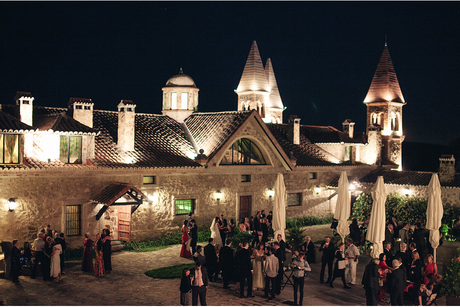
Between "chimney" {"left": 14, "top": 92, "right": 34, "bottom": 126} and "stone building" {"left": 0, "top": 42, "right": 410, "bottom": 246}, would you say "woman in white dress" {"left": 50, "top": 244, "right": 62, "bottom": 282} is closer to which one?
"stone building" {"left": 0, "top": 42, "right": 410, "bottom": 246}

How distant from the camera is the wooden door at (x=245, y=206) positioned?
98.5 feet

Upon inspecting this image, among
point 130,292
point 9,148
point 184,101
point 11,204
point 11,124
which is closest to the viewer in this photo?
point 130,292

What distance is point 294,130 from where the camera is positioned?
119 feet

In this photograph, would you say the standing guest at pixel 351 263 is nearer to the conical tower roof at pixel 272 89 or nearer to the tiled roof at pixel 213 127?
the tiled roof at pixel 213 127

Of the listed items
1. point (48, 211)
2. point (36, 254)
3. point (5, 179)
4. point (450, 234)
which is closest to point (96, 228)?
point (48, 211)

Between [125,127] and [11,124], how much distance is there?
638 centimetres

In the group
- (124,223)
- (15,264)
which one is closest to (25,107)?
(124,223)

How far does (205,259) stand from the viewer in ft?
57.5

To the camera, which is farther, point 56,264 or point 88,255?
point 88,255

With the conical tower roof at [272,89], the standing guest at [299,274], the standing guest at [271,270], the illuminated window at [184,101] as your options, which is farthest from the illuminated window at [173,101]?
the conical tower roof at [272,89]

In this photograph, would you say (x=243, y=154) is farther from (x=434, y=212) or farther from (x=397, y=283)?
(x=397, y=283)

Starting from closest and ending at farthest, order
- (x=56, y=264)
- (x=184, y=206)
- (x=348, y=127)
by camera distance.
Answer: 1. (x=56, y=264)
2. (x=184, y=206)
3. (x=348, y=127)

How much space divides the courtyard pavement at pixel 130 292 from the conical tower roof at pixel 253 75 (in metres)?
35.0

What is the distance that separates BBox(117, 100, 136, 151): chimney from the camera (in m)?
26.8
